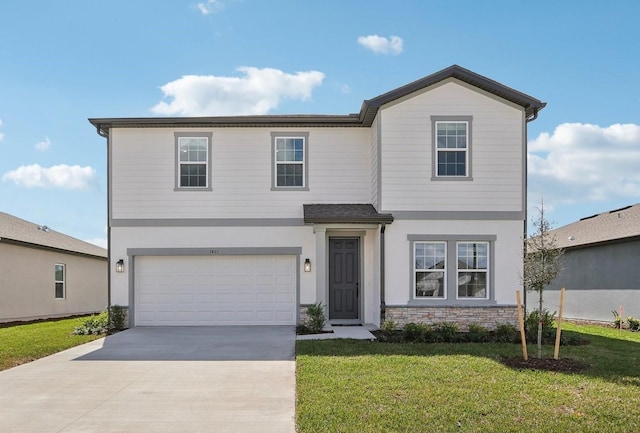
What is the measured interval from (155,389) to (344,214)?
24.7 feet

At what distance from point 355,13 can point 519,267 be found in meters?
7.70

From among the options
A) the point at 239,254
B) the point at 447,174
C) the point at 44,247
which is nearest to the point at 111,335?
the point at 239,254

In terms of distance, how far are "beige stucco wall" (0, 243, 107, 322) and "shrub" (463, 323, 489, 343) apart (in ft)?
49.8

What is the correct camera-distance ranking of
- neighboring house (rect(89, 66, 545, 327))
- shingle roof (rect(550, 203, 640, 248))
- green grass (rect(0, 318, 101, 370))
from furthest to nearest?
shingle roof (rect(550, 203, 640, 248)), neighboring house (rect(89, 66, 545, 327)), green grass (rect(0, 318, 101, 370))

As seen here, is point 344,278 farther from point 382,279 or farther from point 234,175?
point 234,175

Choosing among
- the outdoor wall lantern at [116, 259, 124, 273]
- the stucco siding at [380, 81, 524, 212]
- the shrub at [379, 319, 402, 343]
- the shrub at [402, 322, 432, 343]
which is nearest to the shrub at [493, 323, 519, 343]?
the shrub at [402, 322, 432, 343]

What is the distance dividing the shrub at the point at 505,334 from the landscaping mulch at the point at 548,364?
256cm

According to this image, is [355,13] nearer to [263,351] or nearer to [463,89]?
[463,89]

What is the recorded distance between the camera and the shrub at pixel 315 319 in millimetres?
14016

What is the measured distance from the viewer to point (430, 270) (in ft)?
46.6

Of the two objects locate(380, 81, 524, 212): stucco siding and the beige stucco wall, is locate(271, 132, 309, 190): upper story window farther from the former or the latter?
the beige stucco wall

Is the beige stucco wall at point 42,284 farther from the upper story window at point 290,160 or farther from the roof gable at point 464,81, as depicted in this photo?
the roof gable at point 464,81

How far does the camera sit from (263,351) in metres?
11.2

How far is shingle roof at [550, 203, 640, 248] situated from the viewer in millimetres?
18125
